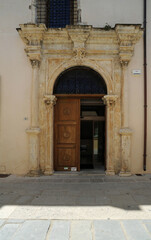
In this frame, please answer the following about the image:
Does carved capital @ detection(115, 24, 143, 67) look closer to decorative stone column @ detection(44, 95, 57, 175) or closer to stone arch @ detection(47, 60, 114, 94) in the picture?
stone arch @ detection(47, 60, 114, 94)

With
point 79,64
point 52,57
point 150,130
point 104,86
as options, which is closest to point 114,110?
point 104,86

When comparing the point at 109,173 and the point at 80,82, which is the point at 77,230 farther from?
the point at 80,82

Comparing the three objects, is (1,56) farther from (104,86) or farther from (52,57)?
(104,86)

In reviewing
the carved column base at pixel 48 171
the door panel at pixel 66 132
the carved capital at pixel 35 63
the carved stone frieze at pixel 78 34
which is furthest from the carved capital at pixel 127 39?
the carved column base at pixel 48 171

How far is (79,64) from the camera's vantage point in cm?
591

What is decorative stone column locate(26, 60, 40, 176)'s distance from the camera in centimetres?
571

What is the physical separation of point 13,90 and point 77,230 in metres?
4.66

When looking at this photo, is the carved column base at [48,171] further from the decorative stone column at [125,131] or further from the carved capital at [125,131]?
the carved capital at [125,131]

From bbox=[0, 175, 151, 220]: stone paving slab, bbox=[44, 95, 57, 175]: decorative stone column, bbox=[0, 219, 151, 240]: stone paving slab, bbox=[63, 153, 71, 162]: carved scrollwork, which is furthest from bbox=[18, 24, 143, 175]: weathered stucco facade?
bbox=[0, 219, 151, 240]: stone paving slab

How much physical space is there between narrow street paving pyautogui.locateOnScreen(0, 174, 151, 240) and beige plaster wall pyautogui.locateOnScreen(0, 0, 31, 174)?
0.89 meters

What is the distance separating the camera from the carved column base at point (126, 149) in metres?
5.69

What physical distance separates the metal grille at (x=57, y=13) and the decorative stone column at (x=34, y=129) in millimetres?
1695

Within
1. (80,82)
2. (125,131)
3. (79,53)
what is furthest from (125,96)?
(79,53)

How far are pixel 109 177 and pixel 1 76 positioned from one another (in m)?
4.80
